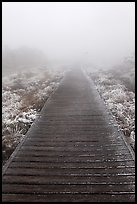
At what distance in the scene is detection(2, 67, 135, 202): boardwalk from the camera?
672cm

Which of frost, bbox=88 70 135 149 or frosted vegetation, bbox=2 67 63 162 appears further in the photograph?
frost, bbox=88 70 135 149

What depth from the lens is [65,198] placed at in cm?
655

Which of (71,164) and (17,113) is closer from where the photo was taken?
(71,164)

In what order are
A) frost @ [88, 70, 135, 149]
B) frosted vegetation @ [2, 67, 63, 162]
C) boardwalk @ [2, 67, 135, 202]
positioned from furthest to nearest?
frost @ [88, 70, 135, 149], frosted vegetation @ [2, 67, 63, 162], boardwalk @ [2, 67, 135, 202]

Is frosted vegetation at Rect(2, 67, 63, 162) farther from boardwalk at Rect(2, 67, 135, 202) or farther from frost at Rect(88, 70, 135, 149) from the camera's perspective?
frost at Rect(88, 70, 135, 149)

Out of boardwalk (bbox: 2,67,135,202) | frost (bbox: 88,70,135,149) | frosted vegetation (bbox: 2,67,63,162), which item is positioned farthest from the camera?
frost (bbox: 88,70,135,149)

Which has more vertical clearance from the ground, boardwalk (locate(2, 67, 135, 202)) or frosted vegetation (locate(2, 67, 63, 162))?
frosted vegetation (locate(2, 67, 63, 162))

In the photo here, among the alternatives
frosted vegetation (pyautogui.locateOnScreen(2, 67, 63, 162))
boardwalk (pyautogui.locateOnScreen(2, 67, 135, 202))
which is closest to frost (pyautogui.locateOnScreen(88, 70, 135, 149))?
boardwalk (pyautogui.locateOnScreen(2, 67, 135, 202))

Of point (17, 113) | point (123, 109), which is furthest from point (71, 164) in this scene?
point (123, 109)

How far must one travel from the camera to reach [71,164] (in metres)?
8.17

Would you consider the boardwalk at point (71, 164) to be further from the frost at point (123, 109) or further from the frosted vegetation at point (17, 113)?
the frost at point (123, 109)

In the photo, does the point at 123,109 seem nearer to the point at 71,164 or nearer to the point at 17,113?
the point at 17,113

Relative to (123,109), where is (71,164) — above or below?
below

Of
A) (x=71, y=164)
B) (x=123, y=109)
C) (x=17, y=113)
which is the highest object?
(x=123, y=109)
